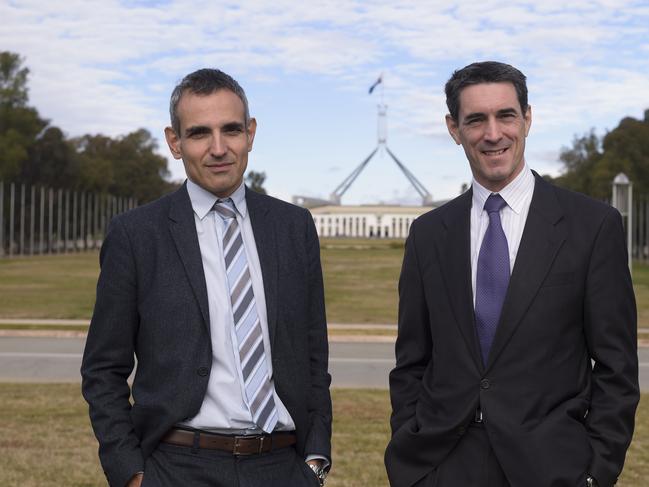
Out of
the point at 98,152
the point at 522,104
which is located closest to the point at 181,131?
the point at 522,104

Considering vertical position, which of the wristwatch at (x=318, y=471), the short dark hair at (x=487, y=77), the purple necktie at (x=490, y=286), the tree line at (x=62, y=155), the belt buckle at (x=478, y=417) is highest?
the tree line at (x=62, y=155)

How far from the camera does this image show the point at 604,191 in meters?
57.0

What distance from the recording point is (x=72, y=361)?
1310 centimetres

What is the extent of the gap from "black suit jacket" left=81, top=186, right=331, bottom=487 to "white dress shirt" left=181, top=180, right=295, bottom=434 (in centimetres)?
3

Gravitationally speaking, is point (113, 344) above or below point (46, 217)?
above

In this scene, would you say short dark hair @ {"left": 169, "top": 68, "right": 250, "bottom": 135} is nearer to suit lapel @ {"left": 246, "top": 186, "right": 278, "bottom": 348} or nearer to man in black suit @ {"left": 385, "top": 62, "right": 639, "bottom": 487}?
suit lapel @ {"left": 246, "top": 186, "right": 278, "bottom": 348}

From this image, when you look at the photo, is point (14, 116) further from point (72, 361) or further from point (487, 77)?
point (487, 77)

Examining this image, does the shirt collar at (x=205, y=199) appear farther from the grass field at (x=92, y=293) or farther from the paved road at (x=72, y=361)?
the grass field at (x=92, y=293)

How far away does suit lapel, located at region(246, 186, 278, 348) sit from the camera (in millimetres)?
3275

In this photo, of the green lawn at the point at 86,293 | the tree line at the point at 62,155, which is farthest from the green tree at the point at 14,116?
the green lawn at the point at 86,293

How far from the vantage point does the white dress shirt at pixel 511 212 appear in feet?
11.4

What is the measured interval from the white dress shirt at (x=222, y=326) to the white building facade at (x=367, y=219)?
119683mm

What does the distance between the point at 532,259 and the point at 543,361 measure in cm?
35

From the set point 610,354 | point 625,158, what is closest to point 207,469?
point 610,354
